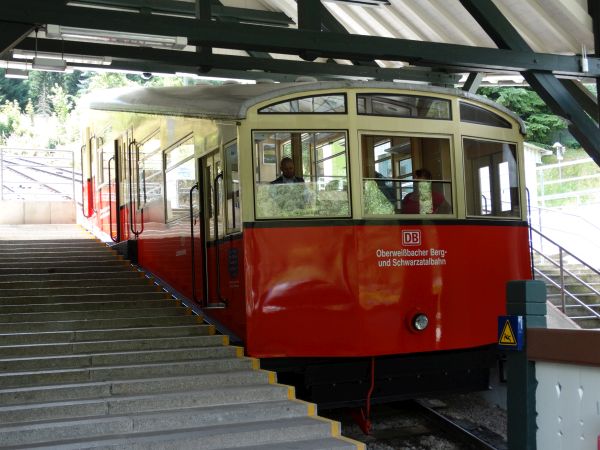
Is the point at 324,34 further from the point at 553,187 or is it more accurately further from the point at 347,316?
the point at 553,187

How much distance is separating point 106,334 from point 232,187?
6.72 feet

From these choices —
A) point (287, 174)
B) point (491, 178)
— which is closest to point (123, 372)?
point (287, 174)

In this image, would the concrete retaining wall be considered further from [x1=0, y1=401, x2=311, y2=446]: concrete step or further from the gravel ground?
[x1=0, y1=401, x2=311, y2=446]: concrete step

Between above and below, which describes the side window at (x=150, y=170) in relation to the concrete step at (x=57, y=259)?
above

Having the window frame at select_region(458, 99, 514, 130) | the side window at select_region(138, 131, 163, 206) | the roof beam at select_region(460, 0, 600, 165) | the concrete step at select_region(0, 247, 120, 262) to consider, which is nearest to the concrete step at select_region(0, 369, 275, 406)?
the window frame at select_region(458, 99, 514, 130)

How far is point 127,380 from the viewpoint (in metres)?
7.08

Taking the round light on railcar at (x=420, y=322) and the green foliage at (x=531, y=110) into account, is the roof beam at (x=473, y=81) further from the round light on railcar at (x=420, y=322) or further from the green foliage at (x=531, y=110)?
the green foliage at (x=531, y=110)

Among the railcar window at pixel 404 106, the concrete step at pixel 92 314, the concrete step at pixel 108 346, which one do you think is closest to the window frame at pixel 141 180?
the concrete step at pixel 92 314

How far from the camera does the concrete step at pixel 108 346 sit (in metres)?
7.84

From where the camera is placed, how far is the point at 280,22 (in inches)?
562

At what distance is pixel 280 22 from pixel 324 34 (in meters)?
5.55

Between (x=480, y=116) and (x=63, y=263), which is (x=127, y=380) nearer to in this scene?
(x=480, y=116)

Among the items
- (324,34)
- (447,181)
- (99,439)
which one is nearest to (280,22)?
(324,34)

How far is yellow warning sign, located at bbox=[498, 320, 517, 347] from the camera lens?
583cm
